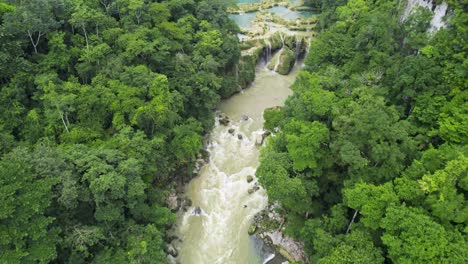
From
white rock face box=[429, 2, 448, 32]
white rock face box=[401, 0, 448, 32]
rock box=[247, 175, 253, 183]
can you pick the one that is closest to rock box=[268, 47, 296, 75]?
white rock face box=[401, 0, 448, 32]

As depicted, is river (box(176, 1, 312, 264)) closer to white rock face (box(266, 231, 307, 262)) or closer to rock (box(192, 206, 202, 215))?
rock (box(192, 206, 202, 215))

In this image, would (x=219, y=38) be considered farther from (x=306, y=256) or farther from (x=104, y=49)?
(x=306, y=256)

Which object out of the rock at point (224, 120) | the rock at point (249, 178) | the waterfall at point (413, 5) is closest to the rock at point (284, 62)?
the rock at point (224, 120)

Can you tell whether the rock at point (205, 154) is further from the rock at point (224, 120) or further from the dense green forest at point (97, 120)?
the rock at point (224, 120)

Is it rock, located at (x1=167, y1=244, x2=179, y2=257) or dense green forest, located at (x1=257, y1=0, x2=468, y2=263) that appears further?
rock, located at (x1=167, y1=244, x2=179, y2=257)

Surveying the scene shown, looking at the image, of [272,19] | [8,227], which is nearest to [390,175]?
[8,227]

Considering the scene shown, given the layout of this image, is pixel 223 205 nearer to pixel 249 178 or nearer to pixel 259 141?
pixel 249 178

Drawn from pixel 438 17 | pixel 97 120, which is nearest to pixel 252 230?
pixel 97 120
